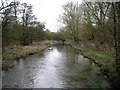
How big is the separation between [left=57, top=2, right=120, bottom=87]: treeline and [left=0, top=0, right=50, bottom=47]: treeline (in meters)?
8.39

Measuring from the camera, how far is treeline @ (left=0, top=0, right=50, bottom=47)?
74.8ft

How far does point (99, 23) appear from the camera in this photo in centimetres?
2467

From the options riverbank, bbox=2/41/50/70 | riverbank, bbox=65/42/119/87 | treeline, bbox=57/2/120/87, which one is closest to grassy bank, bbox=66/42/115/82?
riverbank, bbox=65/42/119/87

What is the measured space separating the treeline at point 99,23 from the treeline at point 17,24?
→ 27.5 feet

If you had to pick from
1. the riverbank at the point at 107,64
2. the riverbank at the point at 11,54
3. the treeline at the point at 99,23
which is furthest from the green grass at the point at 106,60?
the riverbank at the point at 11,54

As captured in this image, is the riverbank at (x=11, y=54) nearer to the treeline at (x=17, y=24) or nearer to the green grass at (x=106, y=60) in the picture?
the treeline at (x=17, y=24)

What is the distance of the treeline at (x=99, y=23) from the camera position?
40.1 ft

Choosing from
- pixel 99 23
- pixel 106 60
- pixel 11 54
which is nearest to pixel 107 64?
pixel 106 60

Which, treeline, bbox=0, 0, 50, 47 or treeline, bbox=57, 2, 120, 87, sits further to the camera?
treeline, bbox=0, 0, 50, 47

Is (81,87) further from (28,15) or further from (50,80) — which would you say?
(28,15)

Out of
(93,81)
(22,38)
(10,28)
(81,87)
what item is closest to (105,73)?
(93,81)

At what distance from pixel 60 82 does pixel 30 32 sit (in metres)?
32.9

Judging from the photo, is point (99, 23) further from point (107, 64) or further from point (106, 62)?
point (107, 64)

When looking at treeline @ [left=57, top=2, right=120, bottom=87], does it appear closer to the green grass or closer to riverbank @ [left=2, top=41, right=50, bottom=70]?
the green grass
